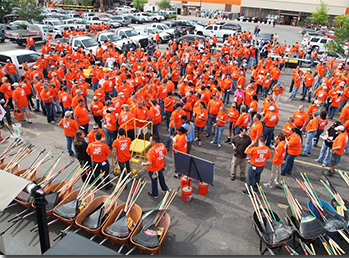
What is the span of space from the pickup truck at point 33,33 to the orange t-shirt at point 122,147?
22199 mm

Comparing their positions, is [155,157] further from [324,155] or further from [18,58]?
[18,58]

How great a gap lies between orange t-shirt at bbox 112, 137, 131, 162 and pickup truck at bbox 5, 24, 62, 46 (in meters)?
22.2

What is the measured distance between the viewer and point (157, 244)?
5234 mm

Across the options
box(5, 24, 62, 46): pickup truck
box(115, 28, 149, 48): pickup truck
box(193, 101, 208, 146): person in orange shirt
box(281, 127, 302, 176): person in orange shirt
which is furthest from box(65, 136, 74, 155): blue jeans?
box(5, 24, 62, 46): pickup truck

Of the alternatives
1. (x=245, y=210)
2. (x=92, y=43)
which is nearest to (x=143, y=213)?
(x=245, y=210)

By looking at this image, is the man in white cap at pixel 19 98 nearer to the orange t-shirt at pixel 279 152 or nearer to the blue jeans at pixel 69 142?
the blue jeans at pixel 69 142

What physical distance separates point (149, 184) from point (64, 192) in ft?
8.05

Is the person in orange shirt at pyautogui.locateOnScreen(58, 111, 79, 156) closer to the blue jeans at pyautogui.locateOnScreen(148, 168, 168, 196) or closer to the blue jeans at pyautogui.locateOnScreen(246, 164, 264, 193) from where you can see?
the blue jeans at pyautogui.locateOnScreen(148, 168, 168, 196)

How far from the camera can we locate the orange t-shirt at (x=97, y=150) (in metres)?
6.97

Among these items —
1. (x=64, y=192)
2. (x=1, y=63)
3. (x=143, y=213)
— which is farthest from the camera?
(x=1, y=63)

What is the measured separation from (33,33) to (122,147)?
23.5 metres

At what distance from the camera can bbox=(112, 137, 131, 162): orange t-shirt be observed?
7199 millimetres

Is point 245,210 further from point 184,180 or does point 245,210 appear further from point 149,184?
point 149,184

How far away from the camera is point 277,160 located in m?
7.44
